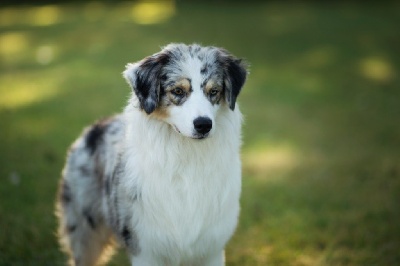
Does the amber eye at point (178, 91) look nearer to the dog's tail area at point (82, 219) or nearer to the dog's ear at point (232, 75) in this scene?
the dog's ear at point (232, 75)

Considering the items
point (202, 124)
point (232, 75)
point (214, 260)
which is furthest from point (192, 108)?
point (214, 260)

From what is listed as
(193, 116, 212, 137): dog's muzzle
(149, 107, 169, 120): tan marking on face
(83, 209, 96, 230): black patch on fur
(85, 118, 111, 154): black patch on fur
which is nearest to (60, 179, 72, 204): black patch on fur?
(83, 209, 96, 230): black patch on fur

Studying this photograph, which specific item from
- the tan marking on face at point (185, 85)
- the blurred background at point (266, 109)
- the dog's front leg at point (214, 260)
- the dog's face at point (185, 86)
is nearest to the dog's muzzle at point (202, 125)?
the dog's face at point (185, 86)

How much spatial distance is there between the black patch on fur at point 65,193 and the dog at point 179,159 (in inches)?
26.0

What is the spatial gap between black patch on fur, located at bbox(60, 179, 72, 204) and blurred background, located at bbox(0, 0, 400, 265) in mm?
654

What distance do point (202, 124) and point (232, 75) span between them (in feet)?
1.79

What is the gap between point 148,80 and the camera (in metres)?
3.71

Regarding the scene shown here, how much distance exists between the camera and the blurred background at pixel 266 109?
555cm

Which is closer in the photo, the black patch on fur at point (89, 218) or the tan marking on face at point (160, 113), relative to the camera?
the tan marking on face at point (160, 113)

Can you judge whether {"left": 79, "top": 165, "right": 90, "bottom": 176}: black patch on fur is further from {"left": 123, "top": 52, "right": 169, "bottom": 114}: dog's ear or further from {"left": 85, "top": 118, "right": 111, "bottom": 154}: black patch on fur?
{"left": 123, "top": 52, "right": 169, "bottom": 114}: dog's ear

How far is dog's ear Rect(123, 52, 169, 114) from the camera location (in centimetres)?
367

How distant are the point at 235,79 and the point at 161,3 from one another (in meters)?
13.8

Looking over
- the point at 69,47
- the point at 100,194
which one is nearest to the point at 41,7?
the point at 69,47

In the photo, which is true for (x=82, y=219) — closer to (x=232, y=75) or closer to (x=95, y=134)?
(x=95, y=134)
